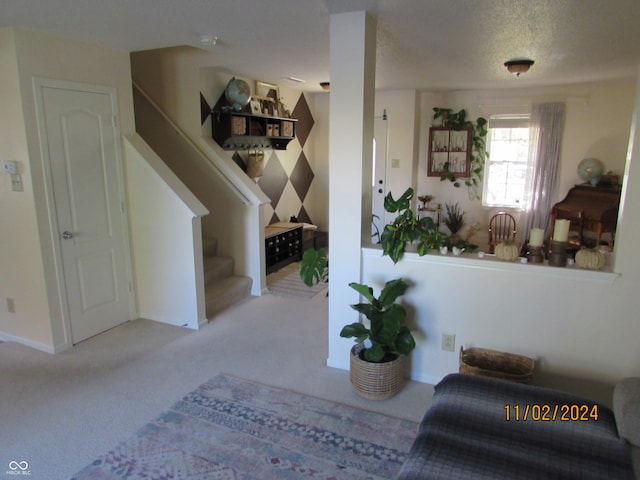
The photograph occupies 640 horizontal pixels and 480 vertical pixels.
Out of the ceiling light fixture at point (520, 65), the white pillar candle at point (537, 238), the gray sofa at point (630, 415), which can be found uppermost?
the ceiling light fixture at point (520, 65)

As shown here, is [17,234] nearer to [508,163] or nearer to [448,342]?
[448,342]

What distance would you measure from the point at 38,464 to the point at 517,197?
5.83 m

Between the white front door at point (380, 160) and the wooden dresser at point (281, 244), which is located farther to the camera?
the white front door at point (380, 160)

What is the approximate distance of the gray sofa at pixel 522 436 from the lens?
5.31ft

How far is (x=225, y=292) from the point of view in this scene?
431 cm

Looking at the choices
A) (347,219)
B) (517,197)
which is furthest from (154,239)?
(517,197)

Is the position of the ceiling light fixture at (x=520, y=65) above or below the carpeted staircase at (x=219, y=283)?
above

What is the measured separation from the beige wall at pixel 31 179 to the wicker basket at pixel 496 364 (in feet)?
9.71

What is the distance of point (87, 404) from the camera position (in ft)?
8.73

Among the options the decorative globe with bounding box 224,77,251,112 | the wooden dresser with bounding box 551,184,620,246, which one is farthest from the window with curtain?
the decorative globe with bounding box 224,77,251,112

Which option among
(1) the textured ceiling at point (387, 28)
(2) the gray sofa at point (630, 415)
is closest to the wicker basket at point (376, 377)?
(2) the gray sofa at point (630, 415)

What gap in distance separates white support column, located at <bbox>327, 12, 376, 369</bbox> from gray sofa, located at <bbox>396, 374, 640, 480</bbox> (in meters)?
1.06

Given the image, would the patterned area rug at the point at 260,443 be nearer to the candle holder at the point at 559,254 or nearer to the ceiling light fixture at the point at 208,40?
the candle holder at the point at 559,254

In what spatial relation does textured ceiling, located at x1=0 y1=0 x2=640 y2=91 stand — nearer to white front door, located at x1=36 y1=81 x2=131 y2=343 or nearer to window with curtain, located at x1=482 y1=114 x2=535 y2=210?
white front door, located at x1=36 y1=81 x2=131 y2=343
